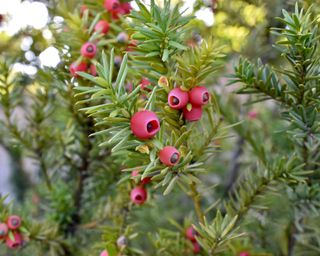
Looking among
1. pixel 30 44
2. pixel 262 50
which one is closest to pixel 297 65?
pixel 262 50

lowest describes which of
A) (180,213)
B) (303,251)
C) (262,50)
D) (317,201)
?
(180,213)

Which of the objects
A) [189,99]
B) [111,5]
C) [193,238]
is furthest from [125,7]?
[193,238]

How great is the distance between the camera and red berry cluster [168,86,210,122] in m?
0.43

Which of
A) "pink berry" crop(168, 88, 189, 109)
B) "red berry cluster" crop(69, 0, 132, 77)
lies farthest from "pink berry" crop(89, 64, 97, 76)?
"pink berry" crop(168, 88, 189, 109)

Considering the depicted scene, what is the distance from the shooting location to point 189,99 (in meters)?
0.44

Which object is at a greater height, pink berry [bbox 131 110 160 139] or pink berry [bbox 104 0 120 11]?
pink berry [bbox 104 0 120 11]

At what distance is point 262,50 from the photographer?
2.58 feet

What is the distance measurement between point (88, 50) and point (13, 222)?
0.24 metres

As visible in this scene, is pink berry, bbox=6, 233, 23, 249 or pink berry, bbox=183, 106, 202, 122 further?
pink berry, bbox=6, 233, 23, 249

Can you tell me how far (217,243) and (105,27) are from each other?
1.02 ft

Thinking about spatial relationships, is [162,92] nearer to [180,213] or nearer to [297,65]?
[297,65]

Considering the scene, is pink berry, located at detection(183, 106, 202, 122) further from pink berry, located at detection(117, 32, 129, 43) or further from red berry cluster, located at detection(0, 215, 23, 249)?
red berry cluster, located at detection(0, 215, 23, 249)

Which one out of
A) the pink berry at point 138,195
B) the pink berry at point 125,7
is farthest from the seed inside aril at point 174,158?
the pink berry at point 125,7

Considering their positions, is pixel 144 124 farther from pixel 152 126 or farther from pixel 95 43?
pixel 95 43
